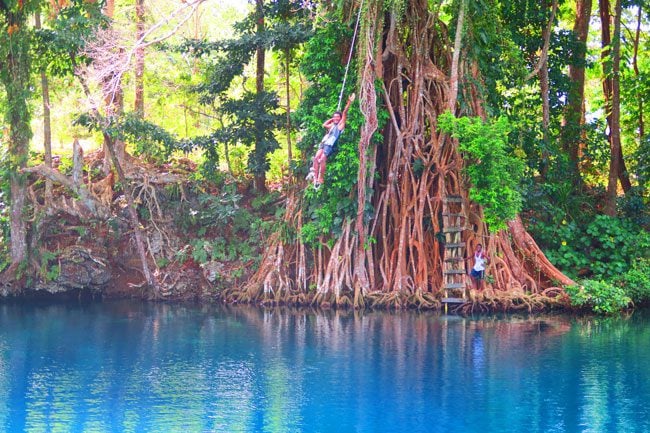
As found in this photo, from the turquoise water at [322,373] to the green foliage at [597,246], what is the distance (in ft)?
5.82

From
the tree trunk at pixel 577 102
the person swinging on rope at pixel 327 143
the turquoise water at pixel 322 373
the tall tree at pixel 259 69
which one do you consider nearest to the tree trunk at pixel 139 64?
the tall tree at pixel 259 69

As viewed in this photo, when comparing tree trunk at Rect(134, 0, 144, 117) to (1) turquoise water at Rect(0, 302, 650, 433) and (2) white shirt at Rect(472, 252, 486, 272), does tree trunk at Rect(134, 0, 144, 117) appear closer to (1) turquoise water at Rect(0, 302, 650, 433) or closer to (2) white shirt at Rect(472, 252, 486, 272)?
(1) turquoise water at Rect(0, 302, 650, 433)

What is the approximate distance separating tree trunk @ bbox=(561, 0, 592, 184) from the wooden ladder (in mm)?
4117

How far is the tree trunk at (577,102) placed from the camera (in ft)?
63.0

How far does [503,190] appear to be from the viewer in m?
15.5

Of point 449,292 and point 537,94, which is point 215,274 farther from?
point 537,94

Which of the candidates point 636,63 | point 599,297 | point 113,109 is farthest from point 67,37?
point 636,63

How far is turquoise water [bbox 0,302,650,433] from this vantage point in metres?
9.40

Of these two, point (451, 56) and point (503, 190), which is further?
point (451, 56)

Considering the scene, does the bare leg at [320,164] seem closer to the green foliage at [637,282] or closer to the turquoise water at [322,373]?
the turquoise water at [322,373]

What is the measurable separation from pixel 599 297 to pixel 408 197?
156 inches

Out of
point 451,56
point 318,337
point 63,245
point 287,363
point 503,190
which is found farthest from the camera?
point 63,245

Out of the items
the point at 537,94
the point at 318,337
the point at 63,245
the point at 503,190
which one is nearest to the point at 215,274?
the point at 63,245

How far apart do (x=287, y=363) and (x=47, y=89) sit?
9.16 meters
